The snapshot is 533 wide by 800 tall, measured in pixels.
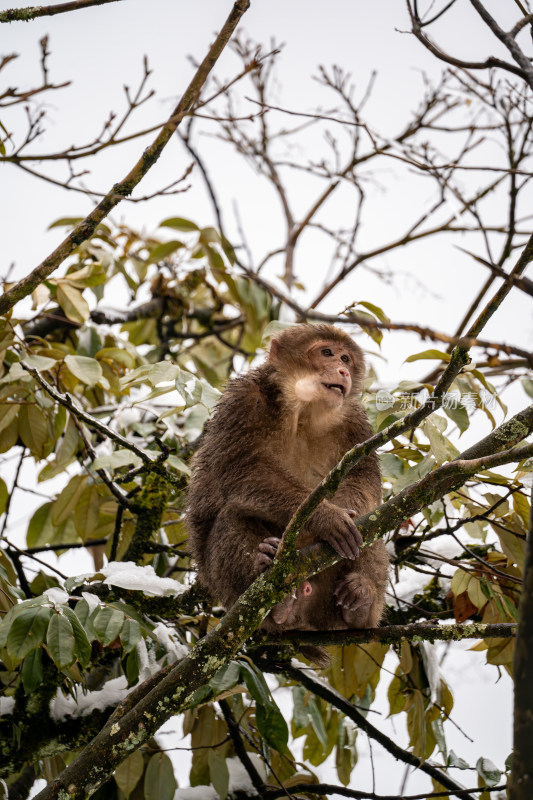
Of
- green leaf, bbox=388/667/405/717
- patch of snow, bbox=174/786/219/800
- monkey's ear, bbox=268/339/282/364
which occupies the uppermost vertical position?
monkey's ear, bbox=268/339/282/364

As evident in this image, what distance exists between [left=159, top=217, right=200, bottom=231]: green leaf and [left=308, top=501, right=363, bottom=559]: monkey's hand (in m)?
2.59

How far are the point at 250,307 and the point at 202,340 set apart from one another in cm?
250

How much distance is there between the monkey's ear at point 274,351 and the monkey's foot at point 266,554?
4.86 ft

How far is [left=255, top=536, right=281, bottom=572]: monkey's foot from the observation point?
12.7 ft

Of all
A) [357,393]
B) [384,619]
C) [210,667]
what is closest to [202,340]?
[357,393]

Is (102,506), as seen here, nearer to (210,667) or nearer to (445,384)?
(210,667)

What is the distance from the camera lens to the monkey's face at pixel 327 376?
15.8 ft

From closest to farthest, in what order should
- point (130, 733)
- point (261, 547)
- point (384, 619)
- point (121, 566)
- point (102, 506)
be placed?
point (130, 733), point (261, 547), point (121, 566), point (384, 619), point (102, 506)

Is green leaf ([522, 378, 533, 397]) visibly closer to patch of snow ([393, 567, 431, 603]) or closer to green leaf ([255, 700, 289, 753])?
patch of snow ([393, 567, 431, 603])

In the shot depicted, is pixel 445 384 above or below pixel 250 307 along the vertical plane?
below

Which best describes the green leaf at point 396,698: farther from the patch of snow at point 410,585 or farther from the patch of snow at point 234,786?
the patch of snow at point 234,786

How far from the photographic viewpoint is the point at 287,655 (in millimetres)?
4570

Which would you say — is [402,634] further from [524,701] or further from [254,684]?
[524,701]

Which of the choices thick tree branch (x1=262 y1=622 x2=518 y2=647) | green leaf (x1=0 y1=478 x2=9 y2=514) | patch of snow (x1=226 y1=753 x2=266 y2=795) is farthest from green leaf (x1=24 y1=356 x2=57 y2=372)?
patch of snow (x1=226 y1=753 x2=266 y2=795)
